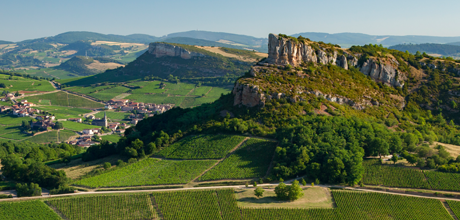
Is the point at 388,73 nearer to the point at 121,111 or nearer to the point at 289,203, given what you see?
the point at 289,203

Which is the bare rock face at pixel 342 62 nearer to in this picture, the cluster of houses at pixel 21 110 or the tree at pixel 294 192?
the tree at pixel 294 192

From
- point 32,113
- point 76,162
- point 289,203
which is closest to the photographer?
point 289,203

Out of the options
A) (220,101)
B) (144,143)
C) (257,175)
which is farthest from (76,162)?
(257,175)

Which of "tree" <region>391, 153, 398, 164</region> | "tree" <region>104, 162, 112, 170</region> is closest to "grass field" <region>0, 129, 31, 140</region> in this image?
"tree" <region>104, 162, 112, 170</region>

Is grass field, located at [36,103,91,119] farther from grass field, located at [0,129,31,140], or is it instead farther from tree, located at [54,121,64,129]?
grass field, located at [0,129,31,140]

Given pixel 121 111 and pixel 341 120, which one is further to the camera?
pixel 121 111

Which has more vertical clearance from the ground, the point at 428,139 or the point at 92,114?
the point at 428,139

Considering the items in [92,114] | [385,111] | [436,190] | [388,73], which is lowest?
[92,114]

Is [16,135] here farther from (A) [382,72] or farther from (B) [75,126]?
(A) [382,72]
